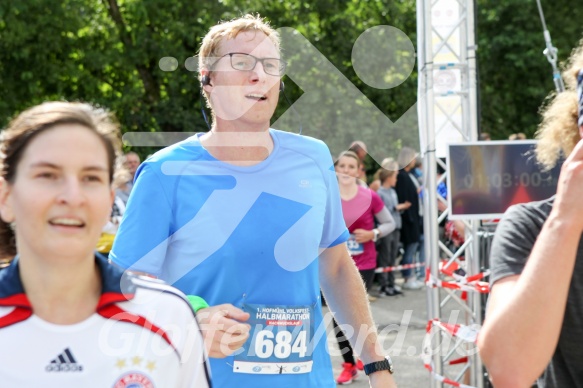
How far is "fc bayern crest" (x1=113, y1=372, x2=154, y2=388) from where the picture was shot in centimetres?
179

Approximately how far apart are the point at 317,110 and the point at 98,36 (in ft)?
16.6

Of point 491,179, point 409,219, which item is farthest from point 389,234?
point 491,179

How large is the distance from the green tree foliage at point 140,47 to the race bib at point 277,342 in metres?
14.7

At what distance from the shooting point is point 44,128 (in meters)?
1.78

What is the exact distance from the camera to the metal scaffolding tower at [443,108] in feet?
20.5

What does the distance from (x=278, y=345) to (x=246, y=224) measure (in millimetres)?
386

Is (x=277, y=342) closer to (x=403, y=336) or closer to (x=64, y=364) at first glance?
(x=64, y=364)

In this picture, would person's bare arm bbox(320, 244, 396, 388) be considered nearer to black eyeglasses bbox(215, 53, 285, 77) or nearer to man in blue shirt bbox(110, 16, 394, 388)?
man in blue shirt bbox(110, 16, 394, 388)

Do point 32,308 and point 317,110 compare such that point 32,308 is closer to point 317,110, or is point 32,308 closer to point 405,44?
point 317,110

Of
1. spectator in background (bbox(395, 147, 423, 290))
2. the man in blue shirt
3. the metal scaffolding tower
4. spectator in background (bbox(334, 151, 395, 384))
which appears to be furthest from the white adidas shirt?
spectator in background (bbox(395, 147, 423, 290))

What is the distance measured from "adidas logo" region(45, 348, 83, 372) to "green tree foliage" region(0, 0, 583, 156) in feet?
52.0

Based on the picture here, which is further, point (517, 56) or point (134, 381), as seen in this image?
point (517, 56)

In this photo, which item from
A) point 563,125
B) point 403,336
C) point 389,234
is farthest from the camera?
point 389,234

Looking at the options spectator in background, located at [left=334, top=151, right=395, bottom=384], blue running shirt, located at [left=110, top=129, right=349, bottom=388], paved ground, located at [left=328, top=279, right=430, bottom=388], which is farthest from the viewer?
spectator in background, located at [left=334, top=151, right=395, bottom=384]
